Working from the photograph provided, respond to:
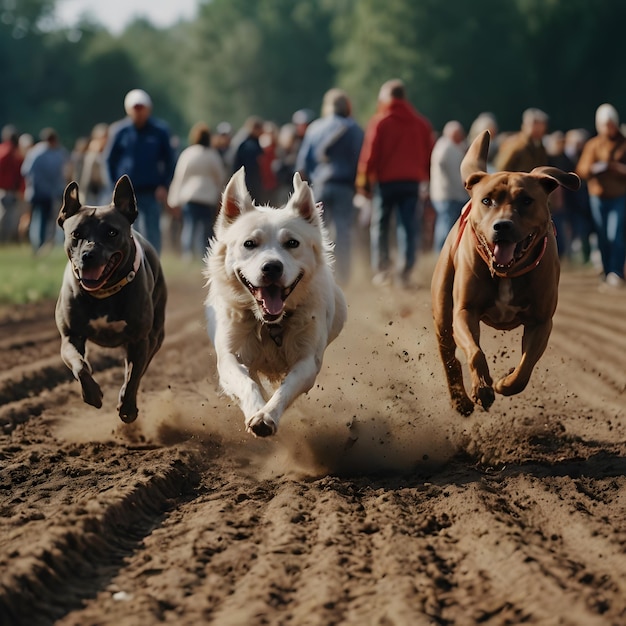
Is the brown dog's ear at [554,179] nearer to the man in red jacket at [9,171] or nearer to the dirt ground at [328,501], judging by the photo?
the dirt ground at [328,501]

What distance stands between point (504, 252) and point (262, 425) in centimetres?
166

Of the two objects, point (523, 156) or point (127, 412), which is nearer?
point (127, 412)

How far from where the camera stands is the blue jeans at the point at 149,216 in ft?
45.1

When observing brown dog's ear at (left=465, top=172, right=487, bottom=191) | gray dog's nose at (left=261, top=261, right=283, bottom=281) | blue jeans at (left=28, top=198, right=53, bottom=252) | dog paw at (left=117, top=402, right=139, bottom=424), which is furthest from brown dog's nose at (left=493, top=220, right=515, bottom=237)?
blue jeans at (left=28, top=198, right=53, bottom=252)

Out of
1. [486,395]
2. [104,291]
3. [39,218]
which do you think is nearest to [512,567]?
[486,395]

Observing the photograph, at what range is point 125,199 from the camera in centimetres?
778

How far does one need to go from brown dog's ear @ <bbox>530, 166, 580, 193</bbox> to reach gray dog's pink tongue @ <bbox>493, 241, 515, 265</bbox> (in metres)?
0.45

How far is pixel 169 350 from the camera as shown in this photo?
12164 millimetres

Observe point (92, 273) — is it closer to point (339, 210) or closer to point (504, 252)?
point (504, 252)

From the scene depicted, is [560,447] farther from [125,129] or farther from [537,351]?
[125,129]

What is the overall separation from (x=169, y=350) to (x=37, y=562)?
7.33 meters

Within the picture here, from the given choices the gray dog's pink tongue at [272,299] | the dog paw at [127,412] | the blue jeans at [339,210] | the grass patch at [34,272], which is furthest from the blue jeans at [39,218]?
the gray dog's pink tongue at [272,299]

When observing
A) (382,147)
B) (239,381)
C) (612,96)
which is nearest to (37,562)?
(239,381)

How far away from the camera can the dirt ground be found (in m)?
4.54
